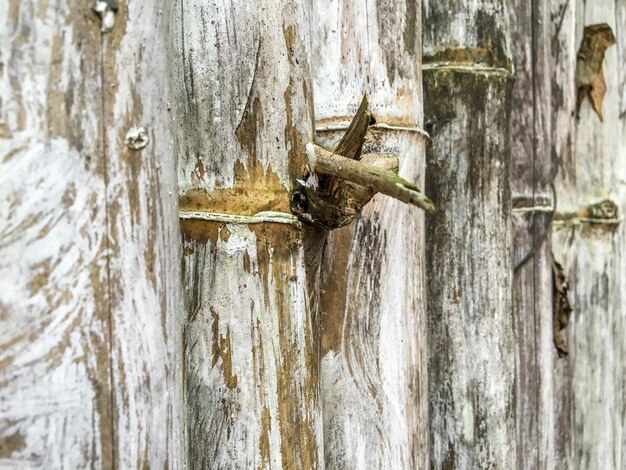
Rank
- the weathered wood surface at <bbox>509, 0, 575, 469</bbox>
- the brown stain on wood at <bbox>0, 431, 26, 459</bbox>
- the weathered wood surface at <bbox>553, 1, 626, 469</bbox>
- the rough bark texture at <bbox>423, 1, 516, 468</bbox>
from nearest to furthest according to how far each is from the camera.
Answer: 1. the brown stain on wood at <bbox>0, 431, 26, 459</bbox>
2. the rough bark texture at <bbox>423, 1, 516, 468</bbox>
3. the weathered wood surface at <bbox>509, 0, 575, 469</bbox>
4. the weathered wood surface at <bbox>553, 1, 626, 469</bbox>

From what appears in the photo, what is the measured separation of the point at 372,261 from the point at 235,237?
0.25m

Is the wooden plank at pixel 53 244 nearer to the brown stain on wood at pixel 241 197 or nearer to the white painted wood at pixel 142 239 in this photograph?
the white painted wood at pixel 142 239

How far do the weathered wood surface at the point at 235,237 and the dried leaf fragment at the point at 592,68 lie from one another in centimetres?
94

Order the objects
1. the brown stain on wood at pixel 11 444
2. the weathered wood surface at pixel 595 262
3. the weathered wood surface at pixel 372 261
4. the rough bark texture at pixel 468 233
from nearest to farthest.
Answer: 1. the brown stain on wood at pixel 11 444
2. the weathered wood surface at pixel 372 261
3. the rough bark texture at pixel 468 233
4. the weathered wood surface at pixel 595 262

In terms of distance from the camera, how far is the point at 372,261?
97 cm

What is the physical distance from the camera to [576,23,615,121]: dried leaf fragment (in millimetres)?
1482

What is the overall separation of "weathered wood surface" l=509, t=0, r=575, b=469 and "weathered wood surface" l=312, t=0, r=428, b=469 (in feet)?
1.26

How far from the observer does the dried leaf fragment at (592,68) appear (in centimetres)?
148

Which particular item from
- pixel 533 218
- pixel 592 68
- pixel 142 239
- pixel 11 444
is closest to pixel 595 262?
pixel 533 218

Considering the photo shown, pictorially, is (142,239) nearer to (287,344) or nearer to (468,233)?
(287,344)

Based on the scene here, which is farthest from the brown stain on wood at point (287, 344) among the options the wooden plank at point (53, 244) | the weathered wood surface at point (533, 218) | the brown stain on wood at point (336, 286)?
the weathered wood surface at point (533, 218)

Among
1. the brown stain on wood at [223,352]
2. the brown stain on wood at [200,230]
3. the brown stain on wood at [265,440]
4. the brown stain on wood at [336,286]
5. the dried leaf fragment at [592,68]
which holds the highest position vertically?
the dried leaf fragment at [592,68]

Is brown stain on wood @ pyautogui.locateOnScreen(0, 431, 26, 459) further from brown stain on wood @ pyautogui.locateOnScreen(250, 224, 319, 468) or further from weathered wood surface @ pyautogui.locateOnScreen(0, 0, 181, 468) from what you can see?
brown stain on wood @ pyautogui.locateOnScreen(250, 224, 319, 468)

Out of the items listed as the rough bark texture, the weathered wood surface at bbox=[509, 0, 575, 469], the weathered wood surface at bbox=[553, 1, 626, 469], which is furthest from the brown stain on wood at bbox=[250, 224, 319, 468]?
the weathered wood surface at bbox=[553, 1, 626, 469]
